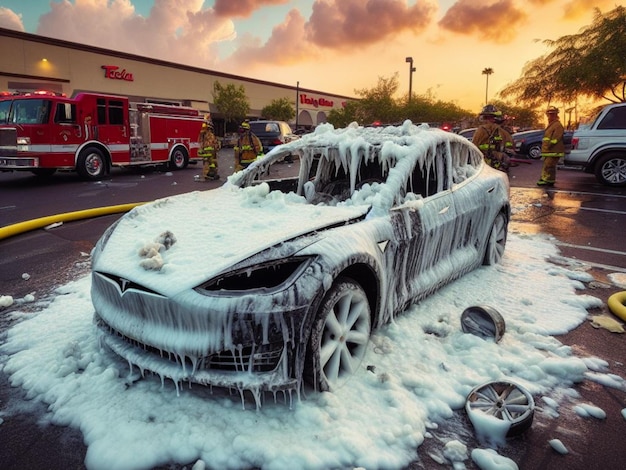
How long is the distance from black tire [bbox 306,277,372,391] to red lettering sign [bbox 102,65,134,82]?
36117 mm

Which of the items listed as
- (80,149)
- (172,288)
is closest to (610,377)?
(172,288)

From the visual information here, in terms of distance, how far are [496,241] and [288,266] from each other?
3139mm

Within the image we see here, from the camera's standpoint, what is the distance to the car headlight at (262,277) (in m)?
2.21

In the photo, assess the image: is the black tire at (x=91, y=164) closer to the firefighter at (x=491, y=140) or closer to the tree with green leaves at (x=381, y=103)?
the firefighter at (x=491, y=140)

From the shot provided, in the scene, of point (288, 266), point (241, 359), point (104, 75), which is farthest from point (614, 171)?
point (104, 75)

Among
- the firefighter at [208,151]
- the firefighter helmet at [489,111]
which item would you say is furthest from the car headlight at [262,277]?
the firefighter at [208,151]

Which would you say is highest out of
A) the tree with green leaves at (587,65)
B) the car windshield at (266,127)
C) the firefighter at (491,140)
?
the tree with green leaves at (587,65)

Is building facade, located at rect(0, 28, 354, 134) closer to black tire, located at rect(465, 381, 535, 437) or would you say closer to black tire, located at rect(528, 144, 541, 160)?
black tire, located at rect(528, 144, 541, 160)

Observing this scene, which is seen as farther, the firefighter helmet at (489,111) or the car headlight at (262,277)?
the firefighter helmet at (489,111)

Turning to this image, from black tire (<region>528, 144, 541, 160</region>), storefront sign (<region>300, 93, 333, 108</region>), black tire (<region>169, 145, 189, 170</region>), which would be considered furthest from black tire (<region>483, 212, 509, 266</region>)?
storefront sign (<region>300, 93, 333, 108</region>)

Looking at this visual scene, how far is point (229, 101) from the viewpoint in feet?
137

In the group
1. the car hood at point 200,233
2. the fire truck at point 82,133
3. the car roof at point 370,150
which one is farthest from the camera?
the fire truck at point 82,133

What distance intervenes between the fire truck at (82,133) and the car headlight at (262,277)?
38.6 ft

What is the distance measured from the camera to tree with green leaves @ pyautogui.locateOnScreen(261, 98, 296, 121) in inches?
1953
